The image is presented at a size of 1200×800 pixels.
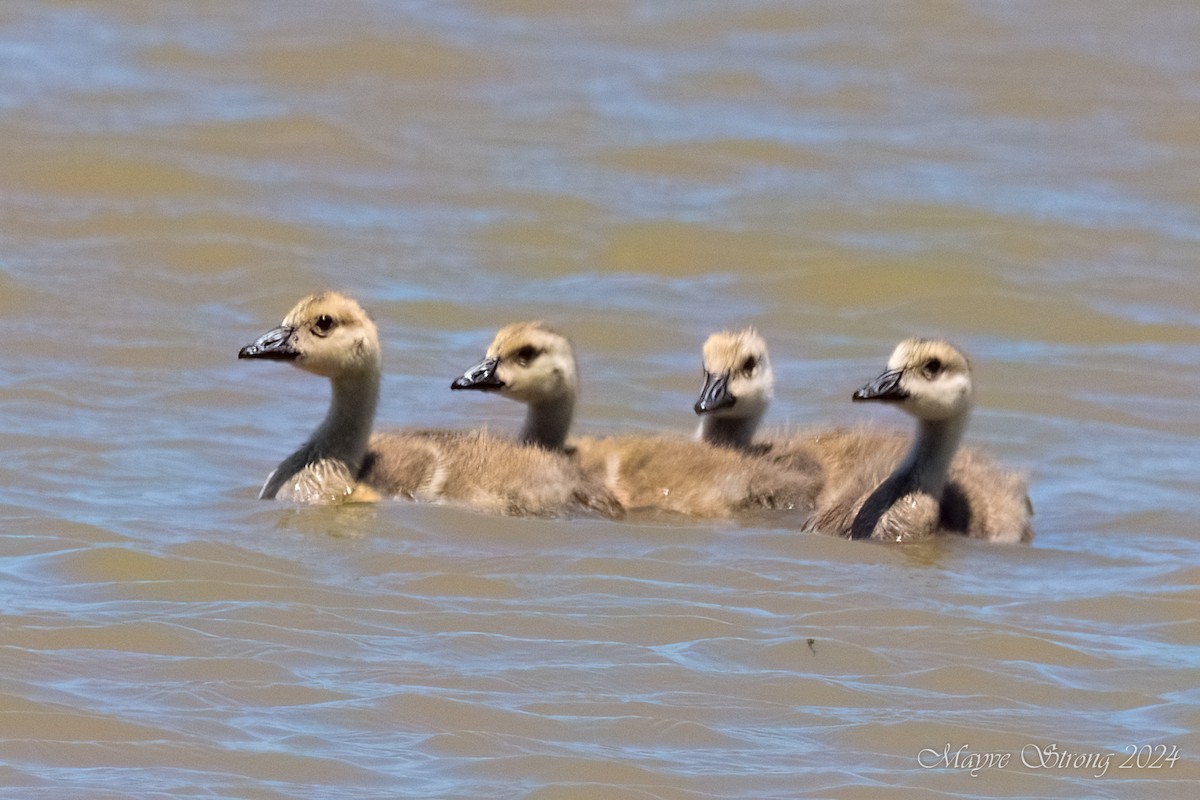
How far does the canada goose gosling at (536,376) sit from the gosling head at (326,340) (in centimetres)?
46

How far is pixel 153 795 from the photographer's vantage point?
231 inches

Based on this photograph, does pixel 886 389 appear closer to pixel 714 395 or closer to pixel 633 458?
pixel 714 395

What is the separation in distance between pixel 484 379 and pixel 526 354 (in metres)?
0.28

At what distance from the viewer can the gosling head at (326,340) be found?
935 centimetres

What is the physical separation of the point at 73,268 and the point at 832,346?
448cm

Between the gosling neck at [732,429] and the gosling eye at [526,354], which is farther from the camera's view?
the gosling neck at [732,429]

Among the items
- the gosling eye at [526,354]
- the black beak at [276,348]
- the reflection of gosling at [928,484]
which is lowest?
the reflection of gosling at [928,484]

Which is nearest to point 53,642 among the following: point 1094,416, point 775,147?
point 1094,416

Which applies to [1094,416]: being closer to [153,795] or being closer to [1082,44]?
[153,795]

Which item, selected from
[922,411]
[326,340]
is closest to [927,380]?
[922,411]

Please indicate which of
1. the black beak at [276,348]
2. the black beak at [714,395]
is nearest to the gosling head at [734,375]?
the black beak at [714,395]

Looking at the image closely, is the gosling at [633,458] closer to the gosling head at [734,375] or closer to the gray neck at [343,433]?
the gosling head at [734,375]

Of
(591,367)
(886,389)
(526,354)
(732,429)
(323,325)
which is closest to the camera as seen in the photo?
(886,389)

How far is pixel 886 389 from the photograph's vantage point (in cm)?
897
